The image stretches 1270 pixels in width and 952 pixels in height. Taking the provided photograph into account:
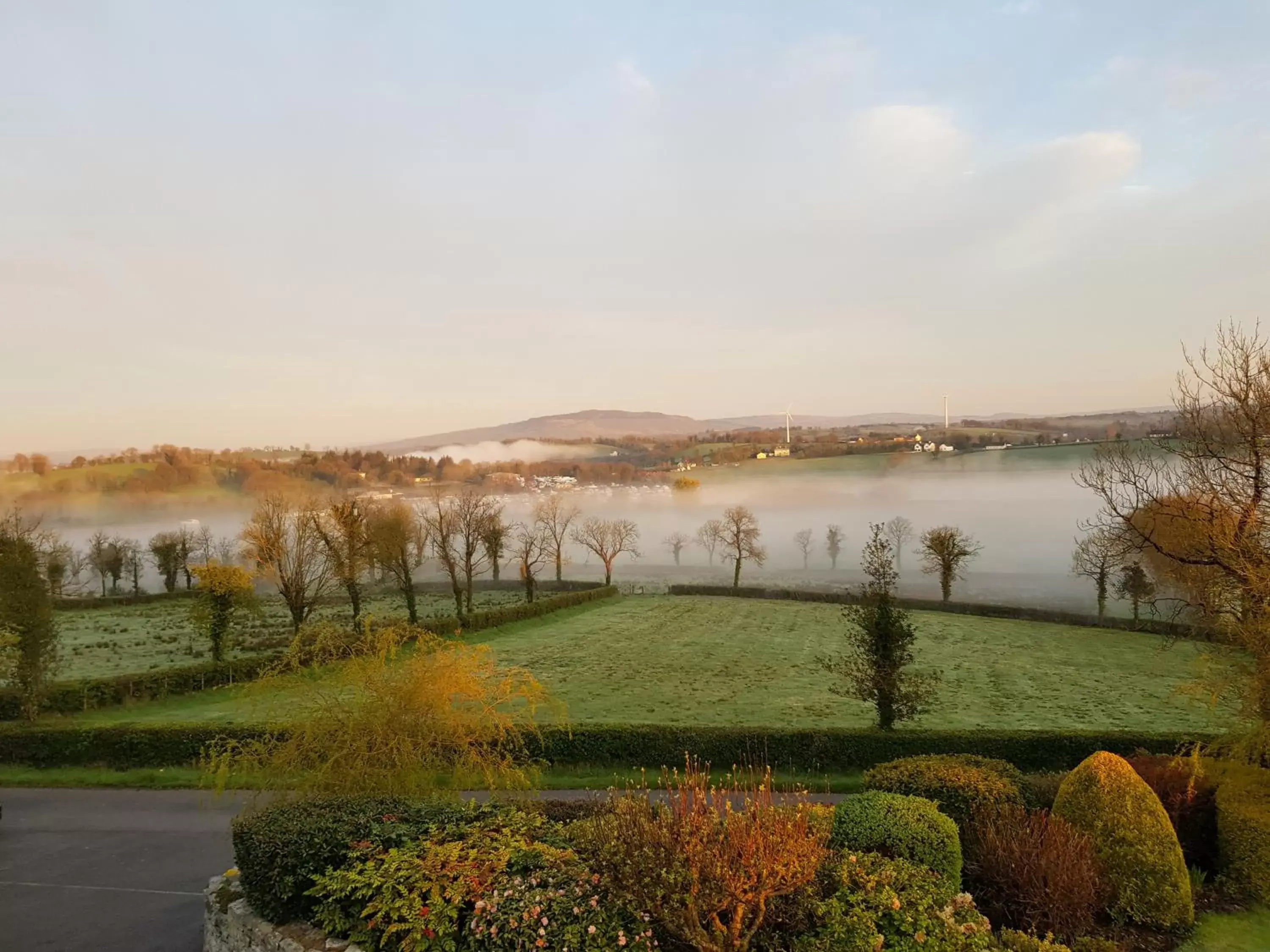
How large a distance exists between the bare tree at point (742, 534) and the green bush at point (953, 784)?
62.6 metres

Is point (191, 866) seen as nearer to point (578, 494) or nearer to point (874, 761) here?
point (874, 761)

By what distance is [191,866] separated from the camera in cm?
1288

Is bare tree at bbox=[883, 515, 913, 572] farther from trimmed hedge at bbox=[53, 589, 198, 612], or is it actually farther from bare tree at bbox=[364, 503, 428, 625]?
trimmed hedge at bbox=[53, 589, 198, 612]

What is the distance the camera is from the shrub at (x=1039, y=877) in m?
8.27

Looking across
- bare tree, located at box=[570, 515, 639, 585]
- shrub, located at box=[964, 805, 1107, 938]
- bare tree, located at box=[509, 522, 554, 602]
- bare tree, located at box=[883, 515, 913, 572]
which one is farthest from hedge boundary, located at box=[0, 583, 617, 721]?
bare tree, located at box=[883, 515, 913, 572]

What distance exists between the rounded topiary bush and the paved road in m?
13.1

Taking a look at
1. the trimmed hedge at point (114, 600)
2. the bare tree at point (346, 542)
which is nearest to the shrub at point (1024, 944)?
the bare tree at point (346, 542)

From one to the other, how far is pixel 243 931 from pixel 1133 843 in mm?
11551

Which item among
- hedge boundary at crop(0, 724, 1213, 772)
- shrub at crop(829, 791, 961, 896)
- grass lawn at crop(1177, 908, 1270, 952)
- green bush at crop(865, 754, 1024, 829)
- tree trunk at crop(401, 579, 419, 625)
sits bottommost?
tree trunk at crop(401, 579, 419, 625)

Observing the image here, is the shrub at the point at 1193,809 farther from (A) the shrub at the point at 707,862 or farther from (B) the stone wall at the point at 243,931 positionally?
(B) the stone wall at the point at 243,931

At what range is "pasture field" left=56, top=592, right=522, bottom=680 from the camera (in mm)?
33188

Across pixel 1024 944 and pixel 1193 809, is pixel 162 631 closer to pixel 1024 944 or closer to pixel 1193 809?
pixel 1024 944

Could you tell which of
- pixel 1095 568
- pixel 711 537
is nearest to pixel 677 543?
pixel 711 537

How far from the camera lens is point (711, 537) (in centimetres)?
8431
